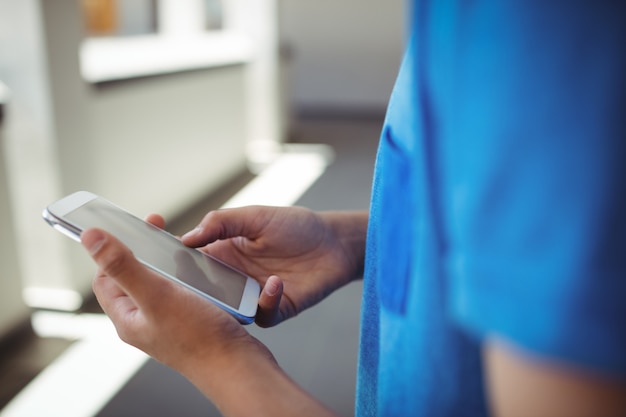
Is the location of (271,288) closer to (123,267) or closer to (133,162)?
(123,267)

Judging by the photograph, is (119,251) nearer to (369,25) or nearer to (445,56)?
(445,56)

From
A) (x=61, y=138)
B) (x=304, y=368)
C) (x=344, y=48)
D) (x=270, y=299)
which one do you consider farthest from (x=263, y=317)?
(x=344, y=48)

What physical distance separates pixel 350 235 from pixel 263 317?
16 centimetres

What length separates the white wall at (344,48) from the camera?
7641mm

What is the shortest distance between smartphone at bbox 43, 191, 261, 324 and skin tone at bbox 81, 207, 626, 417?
0.03 m

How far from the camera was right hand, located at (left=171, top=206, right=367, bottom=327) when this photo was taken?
28.7 inches

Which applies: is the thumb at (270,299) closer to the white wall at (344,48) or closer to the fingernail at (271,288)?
the fingernail at (271,288)

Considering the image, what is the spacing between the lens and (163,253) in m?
0.63

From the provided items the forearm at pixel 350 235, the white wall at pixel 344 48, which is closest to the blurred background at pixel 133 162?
the forearm at pixel 350 235

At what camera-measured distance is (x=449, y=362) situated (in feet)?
1.26

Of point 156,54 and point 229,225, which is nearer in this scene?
point 229,225

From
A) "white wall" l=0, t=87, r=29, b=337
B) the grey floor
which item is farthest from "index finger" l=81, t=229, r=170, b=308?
"white wall" l=0, t=87, r=29, b=337

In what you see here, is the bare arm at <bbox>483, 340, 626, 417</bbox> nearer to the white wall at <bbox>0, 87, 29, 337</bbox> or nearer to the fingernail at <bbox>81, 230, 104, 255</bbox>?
the fingernail at <bbox>81, 230, 104, 255</bbox>

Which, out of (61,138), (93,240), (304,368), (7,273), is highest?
(93,240)
